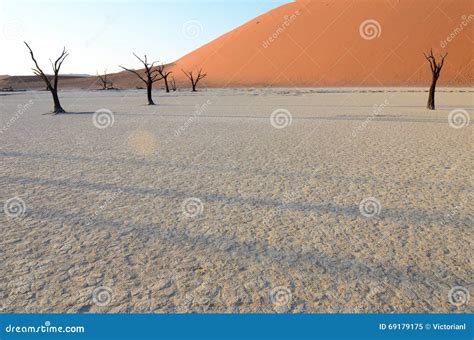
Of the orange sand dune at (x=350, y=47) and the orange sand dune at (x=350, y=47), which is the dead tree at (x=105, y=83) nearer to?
the orange sand dune at (x=350, y=47)

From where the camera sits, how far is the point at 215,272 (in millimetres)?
3506

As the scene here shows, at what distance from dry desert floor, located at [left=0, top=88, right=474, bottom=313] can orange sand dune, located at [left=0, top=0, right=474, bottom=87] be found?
204 ft

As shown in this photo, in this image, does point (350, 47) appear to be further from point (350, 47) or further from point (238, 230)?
point (238, 230)

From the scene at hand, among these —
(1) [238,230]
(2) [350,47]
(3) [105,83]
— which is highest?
(2) [350,47]

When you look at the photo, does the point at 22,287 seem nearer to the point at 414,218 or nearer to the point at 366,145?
the point at 414,218

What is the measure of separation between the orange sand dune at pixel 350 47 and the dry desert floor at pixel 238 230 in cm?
6229

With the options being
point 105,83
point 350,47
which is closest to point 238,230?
point 105,83

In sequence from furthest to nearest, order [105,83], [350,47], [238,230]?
[350,47] → [105,83] → [238,230]

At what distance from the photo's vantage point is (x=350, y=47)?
71375 mm

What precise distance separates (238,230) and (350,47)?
75.3 meters

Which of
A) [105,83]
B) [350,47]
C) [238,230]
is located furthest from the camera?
[350,47]

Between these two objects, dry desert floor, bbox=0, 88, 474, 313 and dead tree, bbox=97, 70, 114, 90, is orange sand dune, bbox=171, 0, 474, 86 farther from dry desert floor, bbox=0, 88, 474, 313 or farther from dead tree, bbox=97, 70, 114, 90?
dry desert floor, bbox=0, 88, 474, 313
